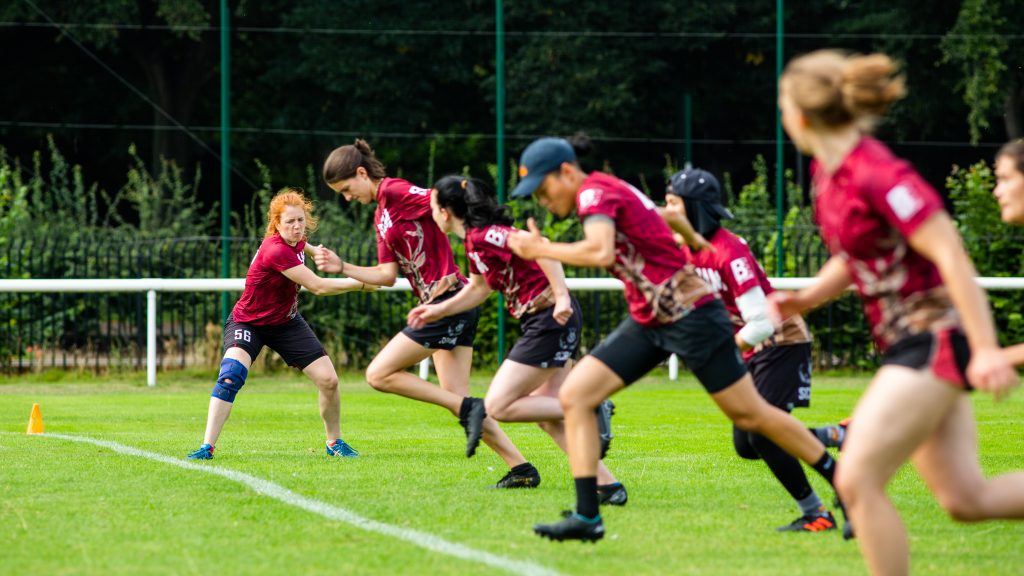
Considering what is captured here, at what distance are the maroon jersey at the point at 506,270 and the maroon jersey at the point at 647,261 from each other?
155cm

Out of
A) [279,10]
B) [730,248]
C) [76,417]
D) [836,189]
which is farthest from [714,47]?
[836,189]

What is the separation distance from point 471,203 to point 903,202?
3.75m

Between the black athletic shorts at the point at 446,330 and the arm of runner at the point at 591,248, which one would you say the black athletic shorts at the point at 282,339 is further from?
the arm of runner at the point at 591,248

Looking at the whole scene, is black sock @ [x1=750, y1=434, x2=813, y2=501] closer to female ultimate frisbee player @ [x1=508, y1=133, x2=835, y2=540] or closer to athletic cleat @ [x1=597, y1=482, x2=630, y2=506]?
female ultimate frisbee player @ [x1=508, y1=133, x2=835, y2=540]

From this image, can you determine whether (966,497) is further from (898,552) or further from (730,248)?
(730,248)

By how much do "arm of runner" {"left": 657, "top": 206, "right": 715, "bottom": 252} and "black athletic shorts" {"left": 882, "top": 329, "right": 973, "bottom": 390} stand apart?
7.03 feet

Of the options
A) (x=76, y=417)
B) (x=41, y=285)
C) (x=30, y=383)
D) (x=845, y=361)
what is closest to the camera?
(x=76, y=417)

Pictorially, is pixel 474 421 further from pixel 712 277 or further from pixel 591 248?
pixel 591 248

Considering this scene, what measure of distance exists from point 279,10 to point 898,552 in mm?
29406

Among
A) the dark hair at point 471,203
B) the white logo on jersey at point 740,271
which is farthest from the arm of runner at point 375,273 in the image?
the white logo on jersey at point 740,271

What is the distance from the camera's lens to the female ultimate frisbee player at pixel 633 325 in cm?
609

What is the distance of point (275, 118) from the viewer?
112 feet

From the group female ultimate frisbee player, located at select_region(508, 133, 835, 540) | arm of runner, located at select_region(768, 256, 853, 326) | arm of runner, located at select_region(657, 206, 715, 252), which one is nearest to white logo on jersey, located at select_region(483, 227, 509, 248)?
arm of runner, located at select_region(657, 206, 715, 252)

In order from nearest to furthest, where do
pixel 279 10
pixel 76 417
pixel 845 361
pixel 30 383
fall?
pixel 76 417 → pixel 30 383 → pixel 845 361 → pixel 279 10
